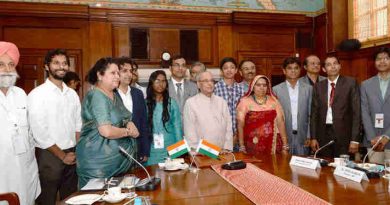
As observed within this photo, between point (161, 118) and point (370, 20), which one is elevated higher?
point (370, 20)

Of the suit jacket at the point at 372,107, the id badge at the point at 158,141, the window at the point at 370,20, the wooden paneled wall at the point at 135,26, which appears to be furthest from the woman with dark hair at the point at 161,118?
the window at the point at 370,20

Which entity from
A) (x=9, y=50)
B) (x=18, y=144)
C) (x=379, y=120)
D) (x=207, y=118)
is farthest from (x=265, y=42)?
(x=18, y=144)

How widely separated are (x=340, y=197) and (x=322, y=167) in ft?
2.12

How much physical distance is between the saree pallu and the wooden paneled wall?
2.82m

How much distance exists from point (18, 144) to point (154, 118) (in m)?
1.20

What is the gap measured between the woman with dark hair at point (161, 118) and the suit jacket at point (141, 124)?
7 cm

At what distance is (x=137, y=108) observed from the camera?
3047mm

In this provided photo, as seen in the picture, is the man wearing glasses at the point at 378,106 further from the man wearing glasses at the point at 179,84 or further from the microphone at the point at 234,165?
the man wearing glasses at the point at 179,84

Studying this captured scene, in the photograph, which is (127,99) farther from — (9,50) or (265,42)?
(265,42)

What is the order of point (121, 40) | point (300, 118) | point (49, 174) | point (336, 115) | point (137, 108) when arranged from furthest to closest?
point (121, 40) < point (300, 118) < point (336, 115) < point (137, 108) < point (49, 174)

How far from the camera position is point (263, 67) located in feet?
20.0

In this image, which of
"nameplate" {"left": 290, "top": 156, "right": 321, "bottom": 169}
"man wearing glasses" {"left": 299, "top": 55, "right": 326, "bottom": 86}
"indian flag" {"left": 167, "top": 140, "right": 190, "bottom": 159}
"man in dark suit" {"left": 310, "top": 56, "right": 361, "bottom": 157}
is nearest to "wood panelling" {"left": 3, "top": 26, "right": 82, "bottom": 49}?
"man wearing glasses" {"left": 299, "top": 55, "right": 326, "bottom": 86}

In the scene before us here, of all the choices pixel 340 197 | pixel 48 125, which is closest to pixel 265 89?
pixel 340 197

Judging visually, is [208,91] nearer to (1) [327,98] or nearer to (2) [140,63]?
(1) [327,98]
